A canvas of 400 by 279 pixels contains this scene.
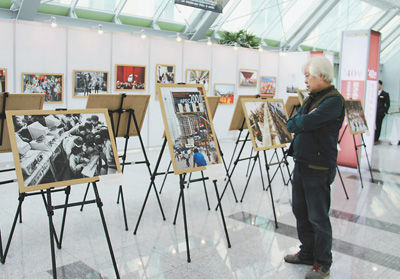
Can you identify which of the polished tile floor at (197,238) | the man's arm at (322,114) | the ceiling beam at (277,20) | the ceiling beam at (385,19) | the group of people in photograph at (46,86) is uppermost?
the ceiling beam at (385,19)

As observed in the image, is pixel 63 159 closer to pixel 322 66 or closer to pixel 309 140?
pixel 309 140

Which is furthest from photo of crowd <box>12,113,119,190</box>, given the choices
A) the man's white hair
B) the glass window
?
the glass window

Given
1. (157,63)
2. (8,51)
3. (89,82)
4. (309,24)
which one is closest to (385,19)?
(309,24)

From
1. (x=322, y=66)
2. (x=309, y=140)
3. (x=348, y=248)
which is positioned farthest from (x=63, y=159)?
(x=348, y=248)

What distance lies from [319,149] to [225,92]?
8495mm

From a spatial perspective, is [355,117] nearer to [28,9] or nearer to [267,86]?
[267,86]

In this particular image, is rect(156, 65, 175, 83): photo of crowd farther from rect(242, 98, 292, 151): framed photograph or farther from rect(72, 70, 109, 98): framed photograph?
rect(242, 98, 292, 151): framed photograph

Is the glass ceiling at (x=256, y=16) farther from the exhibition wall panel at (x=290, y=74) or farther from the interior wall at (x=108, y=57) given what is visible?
the exhibition wall panel at (x=290, y=74)

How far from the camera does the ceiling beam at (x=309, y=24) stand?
14477 millimetres

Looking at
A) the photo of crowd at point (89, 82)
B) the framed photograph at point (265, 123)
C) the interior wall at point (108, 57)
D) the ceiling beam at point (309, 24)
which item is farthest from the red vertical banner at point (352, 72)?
the ceiling beam at point (309, 24)

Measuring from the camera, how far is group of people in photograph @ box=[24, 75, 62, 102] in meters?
7.88

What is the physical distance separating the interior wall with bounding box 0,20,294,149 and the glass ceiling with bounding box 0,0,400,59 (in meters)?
1.81

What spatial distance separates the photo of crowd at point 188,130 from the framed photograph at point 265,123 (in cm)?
81

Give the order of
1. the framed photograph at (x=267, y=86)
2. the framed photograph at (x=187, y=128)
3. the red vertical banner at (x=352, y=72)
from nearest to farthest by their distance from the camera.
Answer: the framed photograph at (x=187, y=128), the red vertical banner at (x=352, y=72), the framed photograph at (x=267, y=86)
